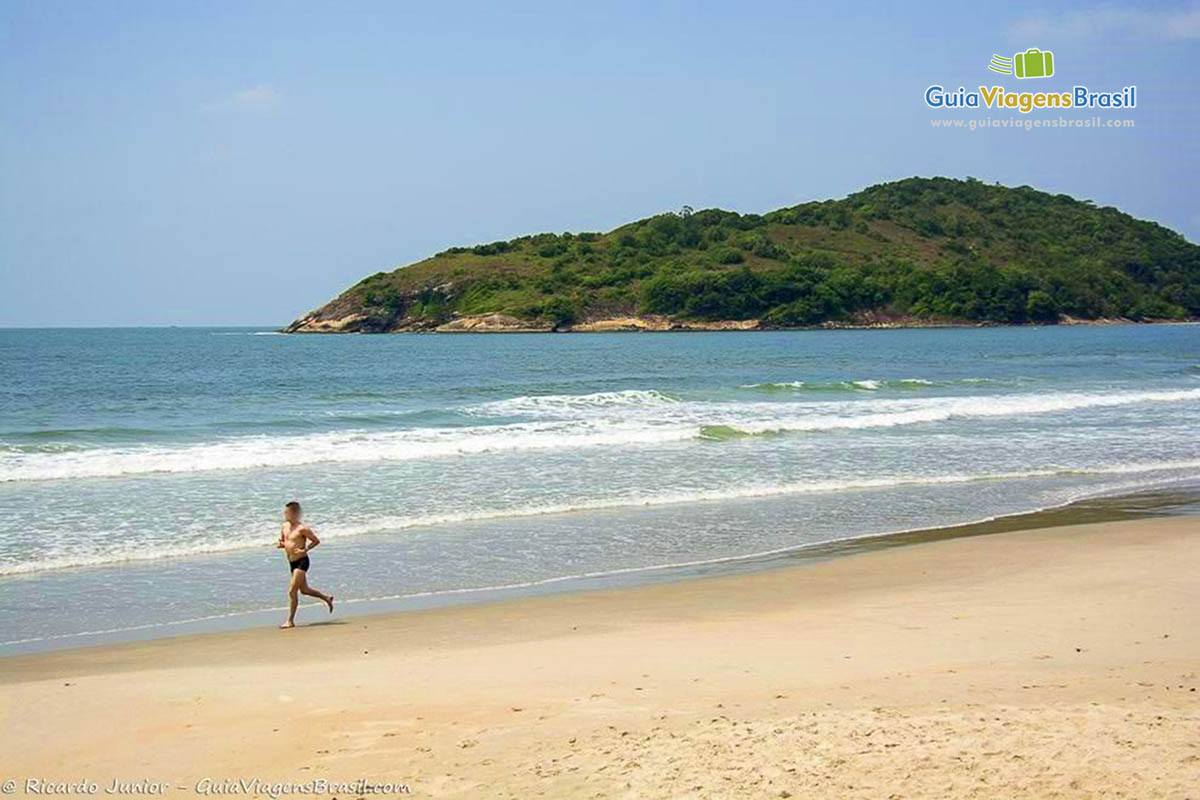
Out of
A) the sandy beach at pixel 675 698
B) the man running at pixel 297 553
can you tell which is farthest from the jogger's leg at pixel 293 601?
the sandy beach at pixel 675 698

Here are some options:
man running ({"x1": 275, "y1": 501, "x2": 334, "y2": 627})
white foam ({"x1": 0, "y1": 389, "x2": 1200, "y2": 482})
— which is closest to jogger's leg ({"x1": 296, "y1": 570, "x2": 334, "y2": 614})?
man running ({"x1": 275, "y1": 501, "x2": 334, "y2": 627})

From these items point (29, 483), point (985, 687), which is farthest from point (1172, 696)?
point (29, 483)

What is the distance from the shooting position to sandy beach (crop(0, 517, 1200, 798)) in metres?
5.69

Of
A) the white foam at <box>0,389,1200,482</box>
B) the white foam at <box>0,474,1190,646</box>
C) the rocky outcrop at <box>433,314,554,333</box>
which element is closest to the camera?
the white foam at <box>0,474,1190,646</box>

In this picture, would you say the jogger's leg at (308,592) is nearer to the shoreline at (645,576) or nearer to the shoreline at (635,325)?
the shoreline at (645,576)

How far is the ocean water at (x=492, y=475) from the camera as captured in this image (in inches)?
492

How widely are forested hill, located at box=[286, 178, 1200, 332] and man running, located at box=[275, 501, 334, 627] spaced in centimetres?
11143

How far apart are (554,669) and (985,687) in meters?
2.89

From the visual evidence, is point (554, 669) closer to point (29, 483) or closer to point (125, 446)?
point (29, 483)

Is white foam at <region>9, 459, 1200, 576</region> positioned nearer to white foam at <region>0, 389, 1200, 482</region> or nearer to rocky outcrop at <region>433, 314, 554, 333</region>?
white foam at <region>0, 389, 1200, 482</region>

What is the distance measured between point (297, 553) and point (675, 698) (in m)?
4.95

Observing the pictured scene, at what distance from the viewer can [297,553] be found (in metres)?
10.9

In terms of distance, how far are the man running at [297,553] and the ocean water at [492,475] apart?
261 millimetres

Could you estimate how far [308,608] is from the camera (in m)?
11.1
